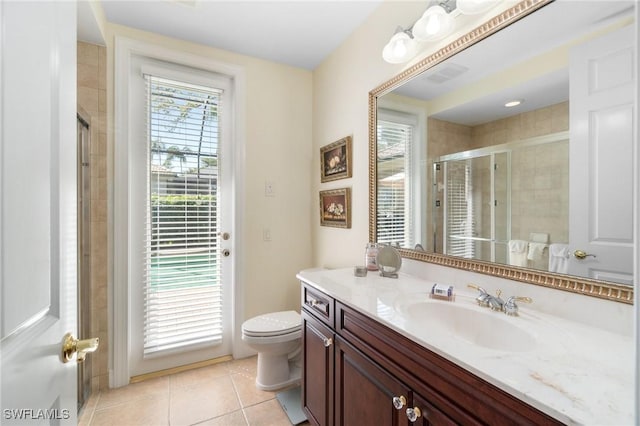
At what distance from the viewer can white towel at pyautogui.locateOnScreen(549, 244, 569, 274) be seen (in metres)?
0.97

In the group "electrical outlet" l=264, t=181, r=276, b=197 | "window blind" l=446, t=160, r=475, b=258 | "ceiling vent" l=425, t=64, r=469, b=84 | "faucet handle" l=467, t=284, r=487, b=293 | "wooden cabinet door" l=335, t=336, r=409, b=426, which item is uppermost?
"ceiling vent" l=425, t=64, r=469, b=84

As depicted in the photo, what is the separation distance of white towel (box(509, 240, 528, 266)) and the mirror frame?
24 millimetres

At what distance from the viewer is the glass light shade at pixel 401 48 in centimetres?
150

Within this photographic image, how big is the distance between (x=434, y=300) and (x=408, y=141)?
90cm

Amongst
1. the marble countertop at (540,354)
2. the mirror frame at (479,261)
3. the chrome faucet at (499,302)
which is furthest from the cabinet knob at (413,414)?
the mirror frame at (479,261)

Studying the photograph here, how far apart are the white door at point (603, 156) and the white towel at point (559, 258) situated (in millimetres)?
15

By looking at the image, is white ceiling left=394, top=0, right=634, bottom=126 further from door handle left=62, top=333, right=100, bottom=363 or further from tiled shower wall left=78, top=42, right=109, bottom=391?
tiled shower wall left=78, top=42, right=109, bottom=391

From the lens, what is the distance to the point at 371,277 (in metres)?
1.55

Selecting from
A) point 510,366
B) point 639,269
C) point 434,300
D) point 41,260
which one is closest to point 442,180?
point 434,300

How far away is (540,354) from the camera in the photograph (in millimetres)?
736

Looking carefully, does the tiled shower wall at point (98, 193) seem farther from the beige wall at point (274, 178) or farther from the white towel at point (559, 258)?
the white towel at point (559, 258)

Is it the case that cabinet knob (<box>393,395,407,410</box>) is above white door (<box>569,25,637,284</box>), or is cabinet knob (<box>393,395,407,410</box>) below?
below

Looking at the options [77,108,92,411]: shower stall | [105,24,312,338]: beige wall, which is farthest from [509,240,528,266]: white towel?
[77,108,92,411]: shower stall

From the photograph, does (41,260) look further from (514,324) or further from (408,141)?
(408,141)
